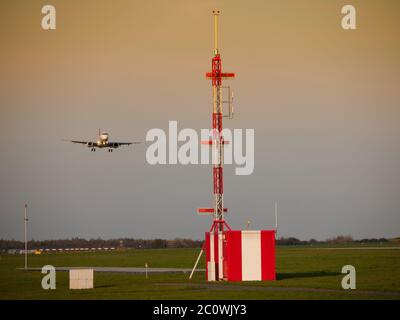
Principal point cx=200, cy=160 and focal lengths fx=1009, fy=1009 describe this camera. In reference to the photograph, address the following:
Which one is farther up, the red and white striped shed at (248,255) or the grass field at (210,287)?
the red and white striped shed at (248,255)

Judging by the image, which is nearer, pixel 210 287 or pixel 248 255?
pixel 210 287

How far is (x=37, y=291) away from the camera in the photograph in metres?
72.8

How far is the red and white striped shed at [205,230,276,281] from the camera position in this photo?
255 ft

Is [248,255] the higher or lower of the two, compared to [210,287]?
higher

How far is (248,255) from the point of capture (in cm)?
7788

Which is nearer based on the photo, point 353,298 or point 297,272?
point 353,298

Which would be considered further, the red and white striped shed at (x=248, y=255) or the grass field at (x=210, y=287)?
the red and white striped shed at (x=248, y=255)

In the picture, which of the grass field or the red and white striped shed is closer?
the grass field

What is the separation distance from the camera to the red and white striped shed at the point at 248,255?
255 ft

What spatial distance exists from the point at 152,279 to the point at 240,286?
13334 mm

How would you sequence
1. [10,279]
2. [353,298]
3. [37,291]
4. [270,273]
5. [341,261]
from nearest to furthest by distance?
[353,298] → [37,291] → [270,273] → [10,279] → [341,261]

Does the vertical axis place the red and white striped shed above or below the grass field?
above
